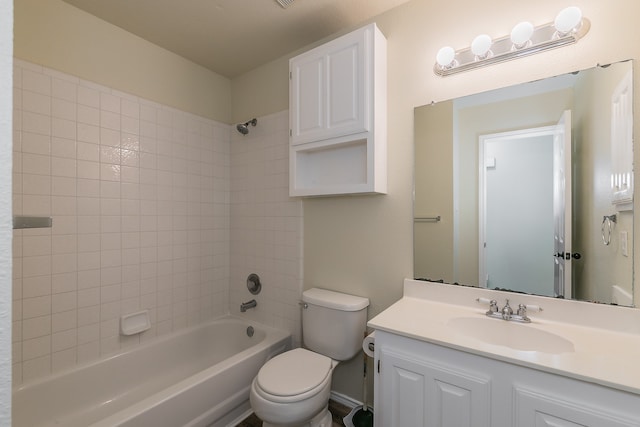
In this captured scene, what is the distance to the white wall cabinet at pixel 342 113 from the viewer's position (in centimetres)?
160

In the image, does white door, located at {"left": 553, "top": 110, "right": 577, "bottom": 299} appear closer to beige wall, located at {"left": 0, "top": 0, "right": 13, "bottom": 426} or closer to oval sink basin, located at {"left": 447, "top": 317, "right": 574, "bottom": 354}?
oval sink basin, located at {"left": 447, "top": 317, "right": 574, "bottom": 354}

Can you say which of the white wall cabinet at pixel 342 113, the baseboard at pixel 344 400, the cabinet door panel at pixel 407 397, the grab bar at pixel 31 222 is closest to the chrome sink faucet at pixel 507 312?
the cabinet door panel at pixel 407 397

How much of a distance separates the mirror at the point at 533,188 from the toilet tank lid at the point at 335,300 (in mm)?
389

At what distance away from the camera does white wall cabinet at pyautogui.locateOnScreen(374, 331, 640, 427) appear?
87cm

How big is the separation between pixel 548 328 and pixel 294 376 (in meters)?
1.20

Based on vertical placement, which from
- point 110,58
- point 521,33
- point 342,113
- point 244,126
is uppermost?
point 110,58

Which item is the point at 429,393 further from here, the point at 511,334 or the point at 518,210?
the point at 518,210

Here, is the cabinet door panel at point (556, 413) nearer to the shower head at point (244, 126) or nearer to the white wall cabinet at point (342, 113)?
the white wall cabinet at point (342, 113)

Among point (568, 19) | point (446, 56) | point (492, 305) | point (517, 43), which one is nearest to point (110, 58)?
point (446, 56)

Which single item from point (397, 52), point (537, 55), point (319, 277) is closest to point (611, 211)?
point (537, 55)

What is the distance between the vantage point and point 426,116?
1.60 meters

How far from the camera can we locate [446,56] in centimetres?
151

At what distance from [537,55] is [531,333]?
1267mm

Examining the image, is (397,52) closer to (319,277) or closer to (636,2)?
(636,2)
